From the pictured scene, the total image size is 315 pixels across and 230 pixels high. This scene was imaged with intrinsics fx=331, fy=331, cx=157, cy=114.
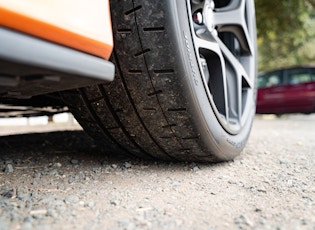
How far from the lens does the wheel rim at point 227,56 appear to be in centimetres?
147

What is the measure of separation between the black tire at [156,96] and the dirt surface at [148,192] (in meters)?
0.13

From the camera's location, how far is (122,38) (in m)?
1.11

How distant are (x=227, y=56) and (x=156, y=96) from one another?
655mm

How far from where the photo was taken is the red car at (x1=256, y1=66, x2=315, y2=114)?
812 centimetres

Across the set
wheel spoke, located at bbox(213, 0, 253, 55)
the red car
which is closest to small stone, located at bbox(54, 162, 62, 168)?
wheel spoke, located at bbox(213, 0, 253, 55)

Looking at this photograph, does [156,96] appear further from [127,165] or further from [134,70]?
[127,165]

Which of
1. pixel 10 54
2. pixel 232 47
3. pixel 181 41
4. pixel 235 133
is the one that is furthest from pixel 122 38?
pixel 232 47

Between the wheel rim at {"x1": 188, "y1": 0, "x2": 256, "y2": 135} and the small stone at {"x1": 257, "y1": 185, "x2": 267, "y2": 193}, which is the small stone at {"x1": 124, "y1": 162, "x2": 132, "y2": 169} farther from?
the small stone at {"x1": 257, "y1": 185, "x2": 267, "y2": 193}

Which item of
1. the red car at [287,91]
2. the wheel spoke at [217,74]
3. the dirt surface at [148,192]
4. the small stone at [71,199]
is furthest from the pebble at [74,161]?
the red car at [287,91]

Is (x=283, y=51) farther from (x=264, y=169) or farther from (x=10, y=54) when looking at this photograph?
(x=10, y=54)

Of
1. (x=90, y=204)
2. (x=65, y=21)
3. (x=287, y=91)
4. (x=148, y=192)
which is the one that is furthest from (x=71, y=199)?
(x=287, y=91)

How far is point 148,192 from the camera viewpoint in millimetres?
1162

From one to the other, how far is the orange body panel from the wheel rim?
0.42 meters

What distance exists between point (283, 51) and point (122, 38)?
1456cm
